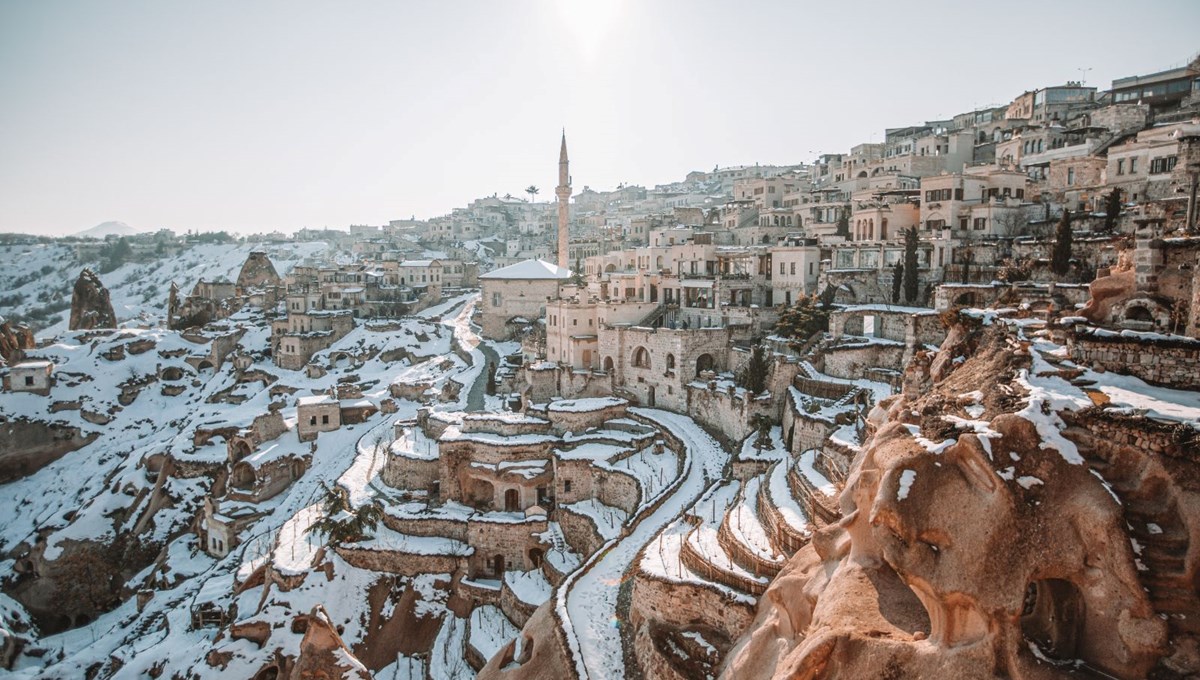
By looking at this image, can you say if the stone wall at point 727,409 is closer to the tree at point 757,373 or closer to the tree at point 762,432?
the tree at point 762,432

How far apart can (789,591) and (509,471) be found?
18.3 metres

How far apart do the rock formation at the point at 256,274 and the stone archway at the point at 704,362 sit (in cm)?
6148

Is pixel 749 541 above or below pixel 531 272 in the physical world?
below

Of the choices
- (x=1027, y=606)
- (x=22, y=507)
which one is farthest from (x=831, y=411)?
(x=22, y=507)

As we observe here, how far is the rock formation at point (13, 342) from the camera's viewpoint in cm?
5459

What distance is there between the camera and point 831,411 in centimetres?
2536

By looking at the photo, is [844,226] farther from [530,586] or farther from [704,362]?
[530,586]

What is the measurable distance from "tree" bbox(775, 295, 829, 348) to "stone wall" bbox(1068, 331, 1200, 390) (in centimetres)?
2022

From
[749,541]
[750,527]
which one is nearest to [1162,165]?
[750,527]

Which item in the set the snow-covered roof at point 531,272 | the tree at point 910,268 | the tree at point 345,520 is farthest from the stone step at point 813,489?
the snow-covered roof at point 531,272

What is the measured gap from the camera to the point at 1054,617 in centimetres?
943

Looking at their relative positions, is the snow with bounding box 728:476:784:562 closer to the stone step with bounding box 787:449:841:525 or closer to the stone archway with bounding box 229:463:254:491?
the stone step with bounding box 787:449:841:525

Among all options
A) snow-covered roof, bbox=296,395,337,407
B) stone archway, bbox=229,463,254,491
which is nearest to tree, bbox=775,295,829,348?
snow-covered roof, bbox=296,395,337,407

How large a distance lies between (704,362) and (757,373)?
5.21 meters
